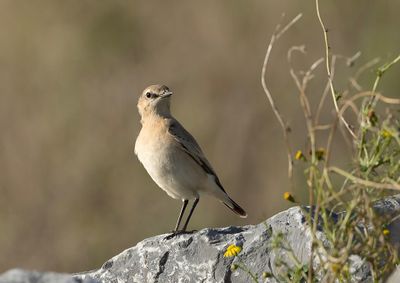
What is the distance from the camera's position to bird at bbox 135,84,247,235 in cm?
945

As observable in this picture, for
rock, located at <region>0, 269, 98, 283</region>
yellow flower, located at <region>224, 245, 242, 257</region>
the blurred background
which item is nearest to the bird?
yellow flower, located at <region>224, 245, 242, 257</region>

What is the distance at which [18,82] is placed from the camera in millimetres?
13727

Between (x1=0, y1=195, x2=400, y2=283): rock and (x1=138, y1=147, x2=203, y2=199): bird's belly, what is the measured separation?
1.66 metres

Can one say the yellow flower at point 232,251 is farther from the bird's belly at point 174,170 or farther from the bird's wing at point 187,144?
the bird's wing at point 187,144

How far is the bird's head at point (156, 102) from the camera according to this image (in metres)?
10.0

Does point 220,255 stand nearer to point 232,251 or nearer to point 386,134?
point 232,251

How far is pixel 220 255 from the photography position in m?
7.07

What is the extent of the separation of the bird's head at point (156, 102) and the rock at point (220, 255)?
2405 mm

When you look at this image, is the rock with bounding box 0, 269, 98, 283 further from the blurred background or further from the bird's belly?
the blurred background

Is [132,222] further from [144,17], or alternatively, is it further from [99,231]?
[144,17]

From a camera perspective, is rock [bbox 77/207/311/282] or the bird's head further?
the bird's head

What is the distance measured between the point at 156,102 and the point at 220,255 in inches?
126

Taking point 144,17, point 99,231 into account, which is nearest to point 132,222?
point 99,231

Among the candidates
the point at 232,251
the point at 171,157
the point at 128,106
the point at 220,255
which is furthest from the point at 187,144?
the point at 128,106
